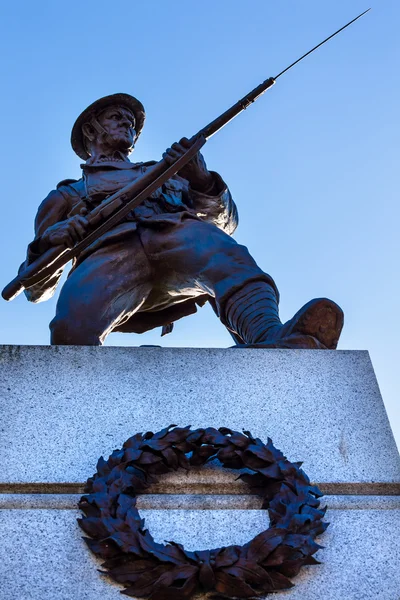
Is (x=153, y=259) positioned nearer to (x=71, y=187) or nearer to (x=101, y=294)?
(x=101, y=294)

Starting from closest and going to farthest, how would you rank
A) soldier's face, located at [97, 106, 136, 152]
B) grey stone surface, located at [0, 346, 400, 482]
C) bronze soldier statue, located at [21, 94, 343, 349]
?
1. grey stone surface, located at [0, 346, 400, 482]
2. bronze soldier statue, located at [21, 94, 343, 349]
3. soldier's face, located at [97, 106, 136, 152]

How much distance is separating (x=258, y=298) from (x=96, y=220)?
3.25 feet

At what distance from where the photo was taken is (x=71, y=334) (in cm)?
379

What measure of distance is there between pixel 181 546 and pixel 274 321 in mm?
1483

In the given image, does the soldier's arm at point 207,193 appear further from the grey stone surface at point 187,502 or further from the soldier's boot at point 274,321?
the grey stone surface at point 187,502

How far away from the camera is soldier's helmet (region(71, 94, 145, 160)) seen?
17.2 ft

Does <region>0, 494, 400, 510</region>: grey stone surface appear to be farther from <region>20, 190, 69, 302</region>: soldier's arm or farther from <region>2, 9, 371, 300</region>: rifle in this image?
<region>20, 190, 69, 302</region>: soldier's arm

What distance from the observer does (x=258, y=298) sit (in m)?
3.72

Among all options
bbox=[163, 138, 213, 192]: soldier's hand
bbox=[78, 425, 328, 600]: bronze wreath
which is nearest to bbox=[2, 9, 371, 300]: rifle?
bbox=[163, 138, 213, 192]: soldier's hand

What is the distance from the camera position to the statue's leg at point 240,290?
328cm

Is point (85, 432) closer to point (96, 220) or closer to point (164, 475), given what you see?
point (164, 475)

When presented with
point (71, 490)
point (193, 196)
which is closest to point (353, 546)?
point (71, 490)

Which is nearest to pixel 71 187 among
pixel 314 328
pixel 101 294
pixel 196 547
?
pixel 101 294

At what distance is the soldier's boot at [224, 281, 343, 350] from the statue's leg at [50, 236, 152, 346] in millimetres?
543
